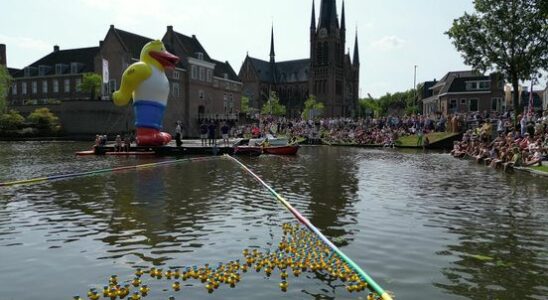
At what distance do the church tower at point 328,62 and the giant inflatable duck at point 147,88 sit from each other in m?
104

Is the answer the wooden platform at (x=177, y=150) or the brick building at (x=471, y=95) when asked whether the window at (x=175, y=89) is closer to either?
the wooden platform at (x=177, y=150)

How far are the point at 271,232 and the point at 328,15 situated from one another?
129m

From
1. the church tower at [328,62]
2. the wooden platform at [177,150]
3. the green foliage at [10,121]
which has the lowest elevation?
the wooden platform at [177,150]

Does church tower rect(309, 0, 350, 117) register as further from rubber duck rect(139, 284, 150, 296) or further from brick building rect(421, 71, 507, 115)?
rubber duck rect(139, 284, 150, 296)

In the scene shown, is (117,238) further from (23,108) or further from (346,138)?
(23,108)

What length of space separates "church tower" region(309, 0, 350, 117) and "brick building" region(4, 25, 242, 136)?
46892 millimetres

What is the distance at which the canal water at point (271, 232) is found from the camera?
8.33 meters

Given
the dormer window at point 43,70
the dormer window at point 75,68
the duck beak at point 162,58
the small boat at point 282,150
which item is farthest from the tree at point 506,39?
the dormer window at point 43,70

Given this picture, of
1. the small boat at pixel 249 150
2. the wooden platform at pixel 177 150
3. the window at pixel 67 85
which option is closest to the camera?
the small boat at pixel 249 150

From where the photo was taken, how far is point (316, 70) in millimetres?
143750

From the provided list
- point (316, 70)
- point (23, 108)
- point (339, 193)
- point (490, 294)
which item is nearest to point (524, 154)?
point (339, 193)

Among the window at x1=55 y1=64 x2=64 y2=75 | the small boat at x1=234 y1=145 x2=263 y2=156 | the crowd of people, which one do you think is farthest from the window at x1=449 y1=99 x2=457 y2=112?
the window at x1=55 y1=64 x2=64 y2=75

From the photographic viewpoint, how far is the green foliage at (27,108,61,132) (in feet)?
236

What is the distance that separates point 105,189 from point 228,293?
12.7 m
